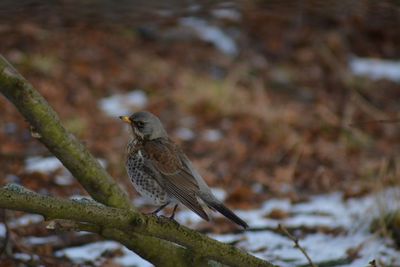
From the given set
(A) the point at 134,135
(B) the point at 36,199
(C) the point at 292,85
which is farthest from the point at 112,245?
(C) the point at 292,85

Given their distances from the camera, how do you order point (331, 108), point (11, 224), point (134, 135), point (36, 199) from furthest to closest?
point (331, 108) → point (11, 224) → point (134, 135) → point (36, 199)

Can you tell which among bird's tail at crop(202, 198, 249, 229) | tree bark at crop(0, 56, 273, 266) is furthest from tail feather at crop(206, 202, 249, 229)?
tree bark at crop(0, 56, 273, 266)

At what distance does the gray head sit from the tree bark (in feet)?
1.69

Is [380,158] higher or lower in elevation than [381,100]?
lower

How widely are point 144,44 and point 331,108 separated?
3.09 meters

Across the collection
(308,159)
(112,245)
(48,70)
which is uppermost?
(48,70)

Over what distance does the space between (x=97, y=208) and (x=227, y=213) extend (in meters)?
0.77

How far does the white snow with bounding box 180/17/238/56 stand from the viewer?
433 inches

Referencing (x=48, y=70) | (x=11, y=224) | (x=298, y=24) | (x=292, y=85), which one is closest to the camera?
(x=11, y=224)

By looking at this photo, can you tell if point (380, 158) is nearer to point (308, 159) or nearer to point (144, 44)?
point (308, 159)

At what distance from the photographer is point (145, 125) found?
154 inches

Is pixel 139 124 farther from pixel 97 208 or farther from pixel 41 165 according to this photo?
pixel 41 165

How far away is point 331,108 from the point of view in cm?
934

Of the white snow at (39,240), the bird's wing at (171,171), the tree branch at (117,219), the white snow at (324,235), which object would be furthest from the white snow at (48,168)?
the tree branch at (117,219)
